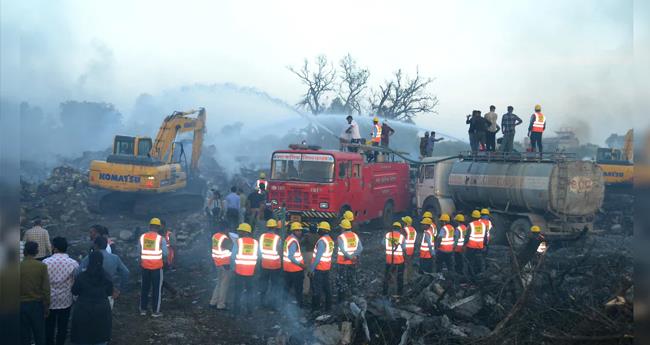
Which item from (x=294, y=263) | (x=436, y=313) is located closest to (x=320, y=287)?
(x=294, y=263)

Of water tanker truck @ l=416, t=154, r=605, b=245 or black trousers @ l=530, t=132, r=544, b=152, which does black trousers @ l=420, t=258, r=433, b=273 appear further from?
black trousers @ l=530, t=132, r=544, b=152

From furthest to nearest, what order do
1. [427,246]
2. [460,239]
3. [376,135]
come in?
[376,135] < [460,239] < [427,246]

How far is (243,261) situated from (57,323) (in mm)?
3330

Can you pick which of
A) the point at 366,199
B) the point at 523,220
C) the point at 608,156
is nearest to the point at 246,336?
the point at 366,199

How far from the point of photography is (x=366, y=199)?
57.7ft

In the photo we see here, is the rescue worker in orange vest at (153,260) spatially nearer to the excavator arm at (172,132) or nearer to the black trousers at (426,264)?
the black trousers at (426,264)

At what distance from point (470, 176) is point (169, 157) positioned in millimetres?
12001

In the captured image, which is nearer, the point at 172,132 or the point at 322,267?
the point at 322,267

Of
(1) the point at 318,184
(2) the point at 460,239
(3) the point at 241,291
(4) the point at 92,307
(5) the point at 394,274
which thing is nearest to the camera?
(4) the point at 92,307

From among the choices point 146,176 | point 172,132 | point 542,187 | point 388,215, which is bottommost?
point 388,215

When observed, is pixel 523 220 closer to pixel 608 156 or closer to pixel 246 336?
pixel 246 336

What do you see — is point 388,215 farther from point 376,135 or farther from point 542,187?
point 542,187

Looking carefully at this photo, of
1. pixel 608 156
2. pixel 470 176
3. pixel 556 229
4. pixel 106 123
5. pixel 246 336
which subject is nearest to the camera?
pixel 246 336

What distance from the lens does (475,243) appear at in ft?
41.3
